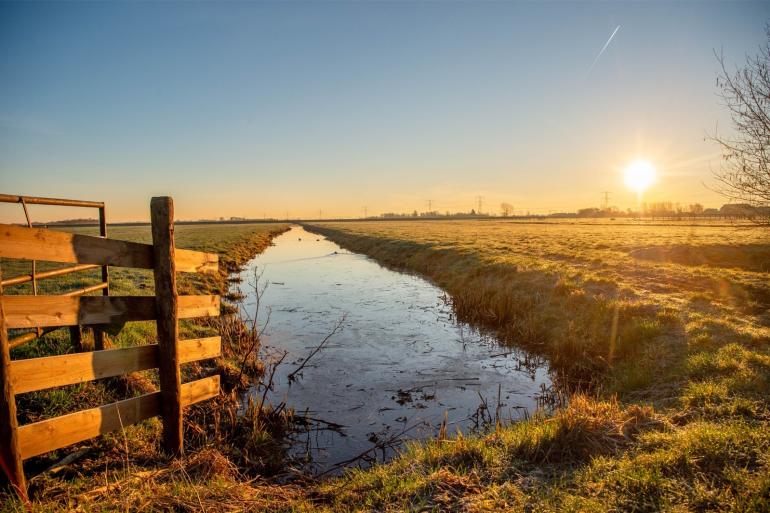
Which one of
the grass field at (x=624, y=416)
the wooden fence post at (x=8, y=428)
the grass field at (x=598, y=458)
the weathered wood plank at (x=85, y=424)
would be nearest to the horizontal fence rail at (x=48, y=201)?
the wooden fence post at (x=8, y=428)

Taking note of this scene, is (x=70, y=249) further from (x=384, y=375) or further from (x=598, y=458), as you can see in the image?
(x=384, y=375)

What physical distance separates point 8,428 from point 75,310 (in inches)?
50.1

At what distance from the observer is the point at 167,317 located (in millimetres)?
5191

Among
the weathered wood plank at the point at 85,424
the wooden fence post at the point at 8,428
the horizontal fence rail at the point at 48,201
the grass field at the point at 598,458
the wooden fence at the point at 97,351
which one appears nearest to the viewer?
the wooden fence post at the point at 8,428

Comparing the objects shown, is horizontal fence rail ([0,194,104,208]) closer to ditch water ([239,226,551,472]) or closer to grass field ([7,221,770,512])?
ditch water ([239,226,551,472])

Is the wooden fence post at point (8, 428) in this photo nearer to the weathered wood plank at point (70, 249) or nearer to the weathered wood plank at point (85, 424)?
the weathered wood plank at point (85, 424)

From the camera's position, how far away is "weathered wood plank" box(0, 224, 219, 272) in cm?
402

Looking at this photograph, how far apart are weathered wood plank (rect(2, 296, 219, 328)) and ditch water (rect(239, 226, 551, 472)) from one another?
321 centimetres

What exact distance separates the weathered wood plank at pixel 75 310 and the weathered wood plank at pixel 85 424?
1.03 meters

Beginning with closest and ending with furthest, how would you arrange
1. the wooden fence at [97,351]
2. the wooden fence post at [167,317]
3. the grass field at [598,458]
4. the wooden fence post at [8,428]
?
1. the wooden fence post at [8,428]
2. the wooden fence at [97,351]
3. the grass field at [598,458]
4. the wooden fence post at [167,317]

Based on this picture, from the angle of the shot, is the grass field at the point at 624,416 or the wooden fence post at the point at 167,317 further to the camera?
the wooden fence post at the point at 167,317

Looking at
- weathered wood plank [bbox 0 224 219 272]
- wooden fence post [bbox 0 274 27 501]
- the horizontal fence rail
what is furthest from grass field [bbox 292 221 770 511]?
the horizontal fence rail

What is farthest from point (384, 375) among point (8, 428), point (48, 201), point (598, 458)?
point (48, 201)

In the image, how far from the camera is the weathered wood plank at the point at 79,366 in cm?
412
